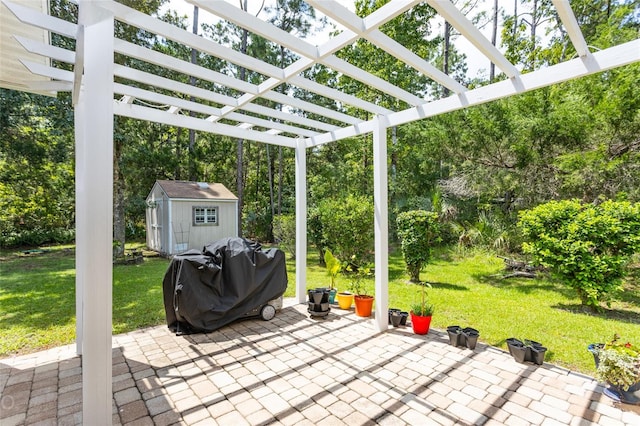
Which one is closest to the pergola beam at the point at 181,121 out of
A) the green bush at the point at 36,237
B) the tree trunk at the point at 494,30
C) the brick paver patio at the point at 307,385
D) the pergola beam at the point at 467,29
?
the brick paver patio at the point at 307,385

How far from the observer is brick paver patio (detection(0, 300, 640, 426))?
2.53 meters

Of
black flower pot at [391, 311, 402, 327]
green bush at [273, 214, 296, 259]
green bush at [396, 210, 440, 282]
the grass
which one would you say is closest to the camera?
the grass

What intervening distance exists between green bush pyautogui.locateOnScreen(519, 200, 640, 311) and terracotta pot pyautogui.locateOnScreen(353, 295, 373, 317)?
3328mm

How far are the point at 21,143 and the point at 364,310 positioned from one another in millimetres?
10961

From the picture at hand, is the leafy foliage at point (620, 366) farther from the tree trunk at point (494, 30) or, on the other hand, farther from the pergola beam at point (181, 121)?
the tree trunk at point (494, 30)

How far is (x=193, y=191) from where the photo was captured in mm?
12188

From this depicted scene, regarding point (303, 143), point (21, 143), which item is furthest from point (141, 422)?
point (21, 143)

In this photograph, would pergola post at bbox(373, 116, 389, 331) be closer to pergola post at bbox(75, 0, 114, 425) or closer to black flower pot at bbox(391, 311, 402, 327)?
black flower pot at bbox(391, 311, 402, 327)

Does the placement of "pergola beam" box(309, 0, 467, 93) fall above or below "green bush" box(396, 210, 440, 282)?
above

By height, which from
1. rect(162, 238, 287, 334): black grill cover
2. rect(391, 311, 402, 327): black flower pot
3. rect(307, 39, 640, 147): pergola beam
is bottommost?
rect(391, 311, 402, 327): black flower pot

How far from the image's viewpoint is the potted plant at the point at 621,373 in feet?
8.74

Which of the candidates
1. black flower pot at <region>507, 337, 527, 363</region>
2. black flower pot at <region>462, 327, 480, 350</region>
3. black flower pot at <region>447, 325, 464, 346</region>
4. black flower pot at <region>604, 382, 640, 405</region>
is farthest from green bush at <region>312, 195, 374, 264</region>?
black flower pot at <region>604, 382, 640, 405</region>

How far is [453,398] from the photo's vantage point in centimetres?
277

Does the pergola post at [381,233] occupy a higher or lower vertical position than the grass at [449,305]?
higher
